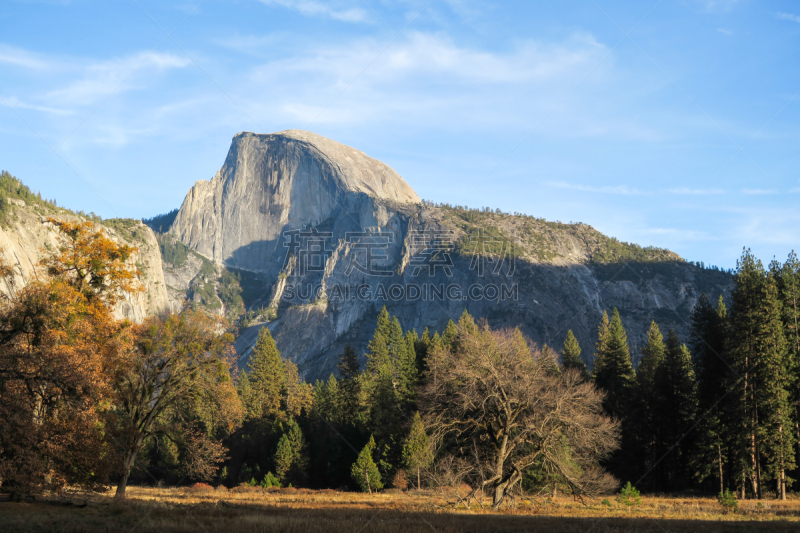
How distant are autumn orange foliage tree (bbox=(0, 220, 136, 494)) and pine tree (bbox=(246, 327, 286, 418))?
156ft

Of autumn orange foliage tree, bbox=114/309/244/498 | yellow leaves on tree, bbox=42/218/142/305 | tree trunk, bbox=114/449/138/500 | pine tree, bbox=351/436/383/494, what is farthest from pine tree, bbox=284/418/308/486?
yellow leaves on tree, bbox=42/218/142/305

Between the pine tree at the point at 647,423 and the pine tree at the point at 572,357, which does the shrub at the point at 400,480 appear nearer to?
the pine tree at the point at 647,423

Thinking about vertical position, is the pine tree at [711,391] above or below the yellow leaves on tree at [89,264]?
below

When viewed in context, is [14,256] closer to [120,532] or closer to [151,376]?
[151,376]

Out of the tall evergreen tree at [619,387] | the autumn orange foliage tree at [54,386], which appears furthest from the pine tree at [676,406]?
the autumn orange foliage tree at [54,386]

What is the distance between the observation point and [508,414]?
28.1 m

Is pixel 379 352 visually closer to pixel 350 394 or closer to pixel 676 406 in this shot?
pixel 350 394

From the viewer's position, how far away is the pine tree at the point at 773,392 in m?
39.8

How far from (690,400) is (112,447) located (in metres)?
46.4

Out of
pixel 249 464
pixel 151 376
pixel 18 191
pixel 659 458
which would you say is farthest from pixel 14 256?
pixel 659 458

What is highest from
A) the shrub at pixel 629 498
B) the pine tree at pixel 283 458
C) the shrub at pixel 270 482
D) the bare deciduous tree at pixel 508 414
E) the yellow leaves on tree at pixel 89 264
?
the yellow leaves on tree at pixel 89 264

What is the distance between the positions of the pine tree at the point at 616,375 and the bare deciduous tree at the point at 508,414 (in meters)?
29.6

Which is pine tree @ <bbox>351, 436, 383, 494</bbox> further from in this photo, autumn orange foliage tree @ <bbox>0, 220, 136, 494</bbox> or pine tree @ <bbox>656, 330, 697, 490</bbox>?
autumn orange foliage tree @ <bbox>0, 220, 136, 494</bbox>

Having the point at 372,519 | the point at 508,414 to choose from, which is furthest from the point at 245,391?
the point at 372,519
